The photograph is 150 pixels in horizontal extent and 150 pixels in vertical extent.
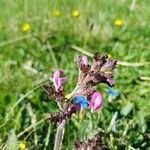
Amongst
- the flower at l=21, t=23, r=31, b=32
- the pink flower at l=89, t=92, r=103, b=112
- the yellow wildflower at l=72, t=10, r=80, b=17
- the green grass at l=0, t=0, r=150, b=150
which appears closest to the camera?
the pink flower at l=89, t=92, r=103, b=112

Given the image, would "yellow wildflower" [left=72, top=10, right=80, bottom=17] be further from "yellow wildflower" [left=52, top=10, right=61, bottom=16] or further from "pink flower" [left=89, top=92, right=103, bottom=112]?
"pink flower" [left=89, top=92, right=103, bottom=112]

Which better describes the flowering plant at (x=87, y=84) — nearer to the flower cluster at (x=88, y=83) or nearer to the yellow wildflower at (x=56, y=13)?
the flower cluster at (x=88, y=83)

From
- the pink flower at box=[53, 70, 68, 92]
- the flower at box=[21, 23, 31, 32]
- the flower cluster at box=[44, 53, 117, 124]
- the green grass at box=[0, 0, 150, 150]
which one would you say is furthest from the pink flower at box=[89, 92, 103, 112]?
the flower at box=[21, 23, 31, 32]

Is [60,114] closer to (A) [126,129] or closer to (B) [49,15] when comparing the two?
(A) [126,129]

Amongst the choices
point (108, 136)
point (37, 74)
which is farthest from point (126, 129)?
point (37, 74)

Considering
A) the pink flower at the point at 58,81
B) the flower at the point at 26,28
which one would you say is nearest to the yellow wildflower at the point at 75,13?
the flower at the point at 26,28

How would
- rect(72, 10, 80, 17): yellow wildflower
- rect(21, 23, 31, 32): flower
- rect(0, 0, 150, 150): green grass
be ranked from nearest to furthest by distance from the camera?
rect(0, 0, 150, 150): green grass
rect(21, 23, 31, 32): flower
rect(72, 10, 80, 17): yellow wildflower
